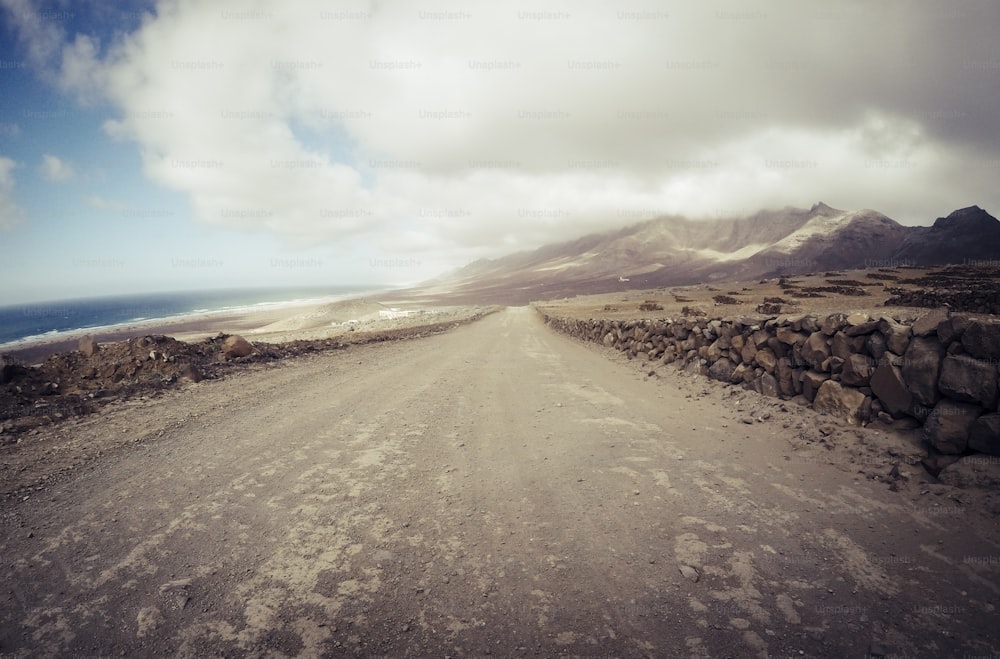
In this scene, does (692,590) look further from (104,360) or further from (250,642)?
(104,360)

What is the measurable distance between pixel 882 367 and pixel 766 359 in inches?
94.6

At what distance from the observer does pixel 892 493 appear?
4.49m

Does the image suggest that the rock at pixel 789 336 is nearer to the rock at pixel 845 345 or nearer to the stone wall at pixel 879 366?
the stone wall at pixel 879 366

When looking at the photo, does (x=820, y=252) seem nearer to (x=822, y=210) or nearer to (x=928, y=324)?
(x=822, y=210)

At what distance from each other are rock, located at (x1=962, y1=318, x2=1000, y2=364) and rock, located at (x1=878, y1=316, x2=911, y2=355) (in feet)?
2.22

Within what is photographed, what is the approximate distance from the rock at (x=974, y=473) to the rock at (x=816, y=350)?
2.38m

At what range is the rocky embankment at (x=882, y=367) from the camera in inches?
175

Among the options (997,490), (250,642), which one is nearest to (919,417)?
(997,490)

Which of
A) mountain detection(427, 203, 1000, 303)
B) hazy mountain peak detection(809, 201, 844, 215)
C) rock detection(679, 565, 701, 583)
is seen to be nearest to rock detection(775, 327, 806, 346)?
rock detection(679, 565, 701, 583)

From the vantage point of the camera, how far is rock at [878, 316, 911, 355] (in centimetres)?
534

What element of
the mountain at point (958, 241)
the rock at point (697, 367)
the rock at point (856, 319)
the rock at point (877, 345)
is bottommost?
the rock at point (697, 367)

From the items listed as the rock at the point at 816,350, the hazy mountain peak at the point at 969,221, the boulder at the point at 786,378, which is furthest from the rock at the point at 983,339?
the hazy mountain peak at the point at 969,221

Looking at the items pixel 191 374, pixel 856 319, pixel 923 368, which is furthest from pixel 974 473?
pixel 191 374

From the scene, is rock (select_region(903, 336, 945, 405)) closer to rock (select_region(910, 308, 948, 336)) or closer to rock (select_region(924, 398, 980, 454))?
rock (select_region(910, 308, 948, 336))
